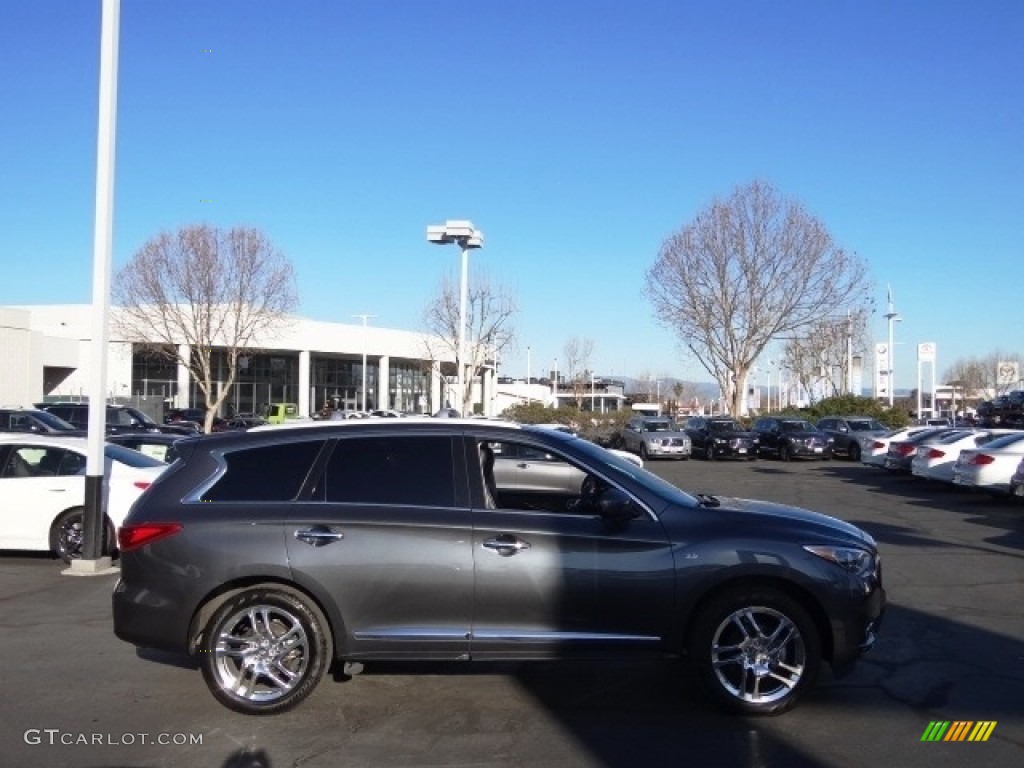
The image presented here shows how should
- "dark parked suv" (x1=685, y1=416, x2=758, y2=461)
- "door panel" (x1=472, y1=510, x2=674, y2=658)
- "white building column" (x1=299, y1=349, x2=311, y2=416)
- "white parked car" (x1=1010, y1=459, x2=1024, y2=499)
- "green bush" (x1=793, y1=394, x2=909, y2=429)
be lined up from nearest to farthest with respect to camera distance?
1. "door panel" (x1=472, y1=510, x2=674, y2=658)
2. "white parked car" (x1=1010, y1=459, x2=1024, y2=499)
3. "dark parked suv" (x1=685, y1=416, x2=758, y2=461)
4. "green bush" (x1=793, y1=394, x2=909, y2=429)
5. "white building column" (x1=299, y1=349, x2=311, y2=416)

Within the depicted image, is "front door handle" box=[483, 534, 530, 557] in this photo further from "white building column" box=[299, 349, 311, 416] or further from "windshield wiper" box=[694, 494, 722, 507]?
"white building column" box=[299, 349, 311, 416]

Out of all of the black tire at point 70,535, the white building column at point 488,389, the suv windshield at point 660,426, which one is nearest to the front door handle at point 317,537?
the black tire at point 70,535

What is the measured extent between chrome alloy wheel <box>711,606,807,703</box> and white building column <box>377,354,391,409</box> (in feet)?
204

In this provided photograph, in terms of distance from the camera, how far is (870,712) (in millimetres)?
5934

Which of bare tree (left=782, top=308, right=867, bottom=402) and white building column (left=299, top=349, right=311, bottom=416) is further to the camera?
white building column (left=299, top=349, right=311, bottom=416)

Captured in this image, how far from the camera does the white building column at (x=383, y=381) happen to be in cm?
6825

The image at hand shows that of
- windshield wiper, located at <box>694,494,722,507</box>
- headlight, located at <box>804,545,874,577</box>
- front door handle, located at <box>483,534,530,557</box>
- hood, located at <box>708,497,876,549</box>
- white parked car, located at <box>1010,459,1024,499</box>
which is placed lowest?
white parked car, located at <box>1010,459,1024,499</box>

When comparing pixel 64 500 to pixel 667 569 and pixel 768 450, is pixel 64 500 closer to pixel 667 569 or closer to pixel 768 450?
pixel 667 569

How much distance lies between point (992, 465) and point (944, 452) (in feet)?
11.7

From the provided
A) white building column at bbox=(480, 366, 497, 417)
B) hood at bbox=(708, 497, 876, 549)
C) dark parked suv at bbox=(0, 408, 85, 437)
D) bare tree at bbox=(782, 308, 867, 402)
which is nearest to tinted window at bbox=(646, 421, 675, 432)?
bare tree at bbox=(782, 308, 867, 402)

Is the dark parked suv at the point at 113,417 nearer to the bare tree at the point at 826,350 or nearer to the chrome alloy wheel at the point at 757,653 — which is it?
the chrome alloy wheel at the point at 757,653

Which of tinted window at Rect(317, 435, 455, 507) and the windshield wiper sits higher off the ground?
tinted window at Rect(317, 435, 455, 507)

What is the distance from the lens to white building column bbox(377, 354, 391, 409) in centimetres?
6825

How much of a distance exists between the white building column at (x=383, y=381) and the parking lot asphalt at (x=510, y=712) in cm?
5961
